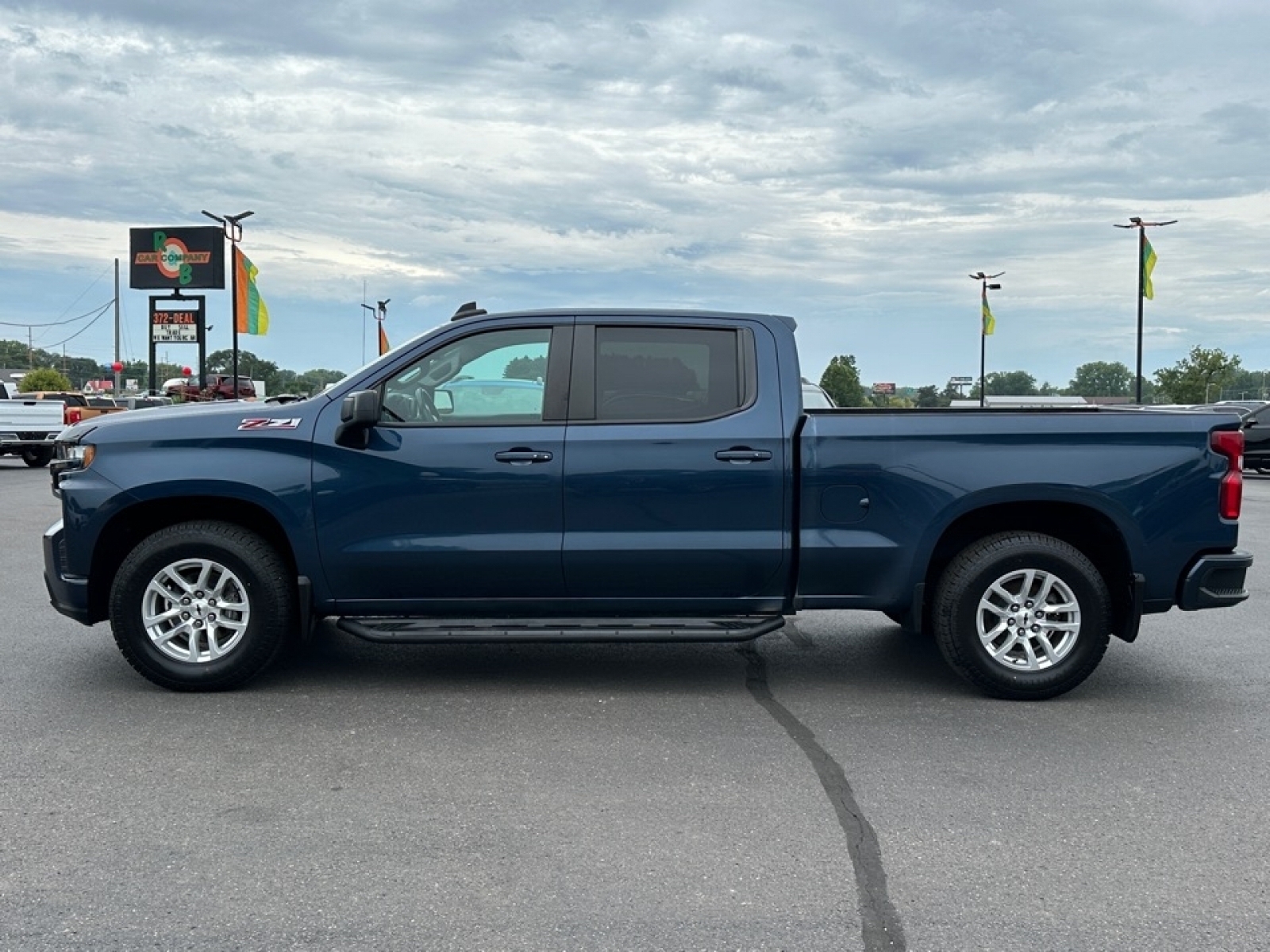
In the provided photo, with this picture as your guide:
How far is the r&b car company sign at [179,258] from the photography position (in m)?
53.3

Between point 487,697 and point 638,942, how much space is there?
8.58 feet

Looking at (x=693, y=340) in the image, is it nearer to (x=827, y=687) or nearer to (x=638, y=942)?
(x=827, y=687)

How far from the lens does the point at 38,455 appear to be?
2358 cm

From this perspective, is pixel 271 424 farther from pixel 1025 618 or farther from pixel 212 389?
pixel 212 389

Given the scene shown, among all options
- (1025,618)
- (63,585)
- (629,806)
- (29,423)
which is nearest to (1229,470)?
(1025,618)

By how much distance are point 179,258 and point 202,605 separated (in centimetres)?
5240

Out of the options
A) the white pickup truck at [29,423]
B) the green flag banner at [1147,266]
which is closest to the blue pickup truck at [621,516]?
the white pickup truck at [29,423]

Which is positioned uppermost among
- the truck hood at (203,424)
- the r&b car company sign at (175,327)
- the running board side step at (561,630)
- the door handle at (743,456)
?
the r&b car company sign at (175,327)

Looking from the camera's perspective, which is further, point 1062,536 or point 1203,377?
point 1203,377

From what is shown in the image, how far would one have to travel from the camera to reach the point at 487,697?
5.71 m

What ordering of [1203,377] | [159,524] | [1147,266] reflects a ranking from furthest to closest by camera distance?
[1203,377] → [1147,266] → [159,524]

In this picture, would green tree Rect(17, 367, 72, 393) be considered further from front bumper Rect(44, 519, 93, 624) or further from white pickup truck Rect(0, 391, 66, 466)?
front bumper Rect(44, 519, 93, 624)

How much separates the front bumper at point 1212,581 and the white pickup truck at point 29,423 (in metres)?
20.9

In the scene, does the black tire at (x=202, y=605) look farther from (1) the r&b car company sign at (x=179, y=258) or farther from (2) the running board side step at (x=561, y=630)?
(1) the r&b car company sign at (x=179, y=258)
